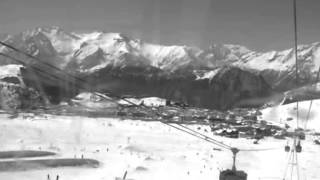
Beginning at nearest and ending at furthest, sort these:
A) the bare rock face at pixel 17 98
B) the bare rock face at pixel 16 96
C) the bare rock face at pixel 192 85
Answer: the bare rock face at pixel 17 98 → the bare rock face at pixel 16 96 → the bare rock face at pixel 192 85

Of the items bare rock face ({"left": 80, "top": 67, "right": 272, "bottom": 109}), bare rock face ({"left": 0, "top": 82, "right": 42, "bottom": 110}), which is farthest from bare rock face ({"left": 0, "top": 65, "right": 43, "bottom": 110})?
bare rock face ({"left": 80, "top": 67, "right": 272, "bottom": 109})

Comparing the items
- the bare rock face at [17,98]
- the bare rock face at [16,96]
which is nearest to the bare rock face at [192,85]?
the bare rock face at [16,96]

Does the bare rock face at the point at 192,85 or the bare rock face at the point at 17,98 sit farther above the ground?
the bare rock face at the point at 192,85

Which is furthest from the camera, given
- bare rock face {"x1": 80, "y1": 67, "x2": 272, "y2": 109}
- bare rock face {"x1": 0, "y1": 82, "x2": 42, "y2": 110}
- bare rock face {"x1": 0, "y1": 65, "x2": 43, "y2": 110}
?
bare rock face {"x1": 80, "y1": 67, "x2": 272, "y2": 109}

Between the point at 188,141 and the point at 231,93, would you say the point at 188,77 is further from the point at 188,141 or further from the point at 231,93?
the point at 188,141

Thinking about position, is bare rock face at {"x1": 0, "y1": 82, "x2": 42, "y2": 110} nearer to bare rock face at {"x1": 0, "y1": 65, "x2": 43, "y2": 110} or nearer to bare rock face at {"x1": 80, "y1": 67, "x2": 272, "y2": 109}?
bare rock face at {"x1": 0, "y1": 65, "x2": 43, "y2": 110}

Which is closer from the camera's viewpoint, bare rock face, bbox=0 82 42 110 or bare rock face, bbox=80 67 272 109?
bare rock face, bbox=0 82 42 110

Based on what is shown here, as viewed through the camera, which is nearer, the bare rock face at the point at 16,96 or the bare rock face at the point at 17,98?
the bare rock face at the point at 17,98

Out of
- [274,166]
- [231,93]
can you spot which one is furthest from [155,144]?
[231,93]

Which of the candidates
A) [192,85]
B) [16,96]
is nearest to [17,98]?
[16,96]

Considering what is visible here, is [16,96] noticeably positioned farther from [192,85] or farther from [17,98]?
[192,85]

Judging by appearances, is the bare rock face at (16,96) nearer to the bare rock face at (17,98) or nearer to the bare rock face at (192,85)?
the bare rock face at (17,98)
